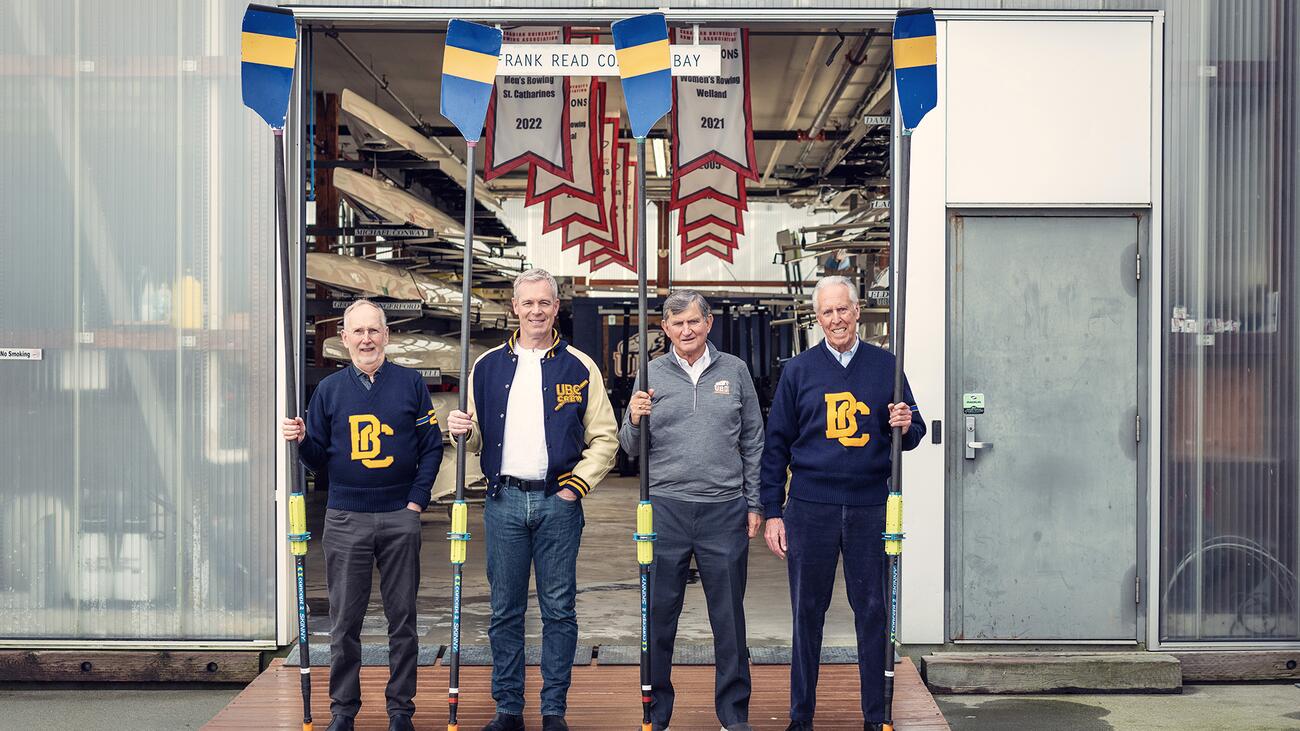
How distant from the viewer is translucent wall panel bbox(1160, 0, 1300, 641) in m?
5.41

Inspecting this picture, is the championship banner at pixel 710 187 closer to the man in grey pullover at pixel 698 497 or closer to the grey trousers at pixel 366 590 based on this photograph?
the man in grey pullover at pixel 698 497

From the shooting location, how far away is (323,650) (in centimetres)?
525

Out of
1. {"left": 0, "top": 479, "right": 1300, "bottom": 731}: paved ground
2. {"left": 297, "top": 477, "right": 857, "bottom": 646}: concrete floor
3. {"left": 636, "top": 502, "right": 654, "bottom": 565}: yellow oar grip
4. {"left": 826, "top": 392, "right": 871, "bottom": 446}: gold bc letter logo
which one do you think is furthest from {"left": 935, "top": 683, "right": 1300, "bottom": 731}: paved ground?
{"left": 636, "top": 502, "right": 654, "bottom": 565}: yellow oar grip

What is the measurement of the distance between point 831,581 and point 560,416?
1.12 meters

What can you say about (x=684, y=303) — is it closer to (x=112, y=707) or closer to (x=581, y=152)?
→ (x=112, y=707)

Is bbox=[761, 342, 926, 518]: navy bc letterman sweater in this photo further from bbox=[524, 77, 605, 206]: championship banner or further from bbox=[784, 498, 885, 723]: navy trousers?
bbox=[524, 77, 605, 206]: championship banner

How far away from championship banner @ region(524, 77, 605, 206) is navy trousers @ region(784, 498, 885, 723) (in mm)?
3671

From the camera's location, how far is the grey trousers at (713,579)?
416cm

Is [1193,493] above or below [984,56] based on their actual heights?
below

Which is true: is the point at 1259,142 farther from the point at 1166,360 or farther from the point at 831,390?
the point at 831,390

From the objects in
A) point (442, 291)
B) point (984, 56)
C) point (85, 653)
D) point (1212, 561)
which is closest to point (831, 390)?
point (984, 56)

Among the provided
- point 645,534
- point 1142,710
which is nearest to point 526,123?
point 645,534

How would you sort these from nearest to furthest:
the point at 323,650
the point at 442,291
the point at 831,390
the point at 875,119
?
the point at 831,390
the point at 323,650
the point at 875,119
the point at 442,291

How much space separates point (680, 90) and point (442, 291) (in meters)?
2.46
